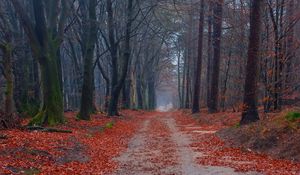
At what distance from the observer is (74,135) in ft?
52.7

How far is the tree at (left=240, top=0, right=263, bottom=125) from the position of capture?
16375 millimetres

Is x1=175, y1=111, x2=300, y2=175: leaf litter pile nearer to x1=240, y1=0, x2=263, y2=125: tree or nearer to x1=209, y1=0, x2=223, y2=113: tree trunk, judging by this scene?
x1=240, y1=0, x2=263, y2=125: tree

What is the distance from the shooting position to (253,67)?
16516mm

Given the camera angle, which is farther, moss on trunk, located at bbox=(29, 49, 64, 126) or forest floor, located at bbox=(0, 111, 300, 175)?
moss on trunk, located at bbox=(29, 49, 64, 126)

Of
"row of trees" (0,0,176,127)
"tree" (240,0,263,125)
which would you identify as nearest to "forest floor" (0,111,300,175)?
"tree" (240,0,263,125)

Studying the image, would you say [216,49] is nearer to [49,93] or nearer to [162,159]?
[49,93]

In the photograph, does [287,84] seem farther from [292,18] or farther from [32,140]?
[32,140]

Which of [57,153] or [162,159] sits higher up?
[57,153]

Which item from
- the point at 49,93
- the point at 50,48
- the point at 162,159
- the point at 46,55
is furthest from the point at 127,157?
the point at 50,48

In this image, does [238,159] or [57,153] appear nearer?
[238,159]

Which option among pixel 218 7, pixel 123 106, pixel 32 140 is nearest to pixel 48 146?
pixel 32 140

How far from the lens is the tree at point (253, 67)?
16375 millimetres

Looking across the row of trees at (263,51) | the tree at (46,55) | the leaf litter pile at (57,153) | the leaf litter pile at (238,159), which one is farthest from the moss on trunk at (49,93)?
the row of trees at (263,51)

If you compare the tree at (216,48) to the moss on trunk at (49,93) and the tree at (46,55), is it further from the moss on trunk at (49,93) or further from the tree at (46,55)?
the moss on trunk at (49,93)
